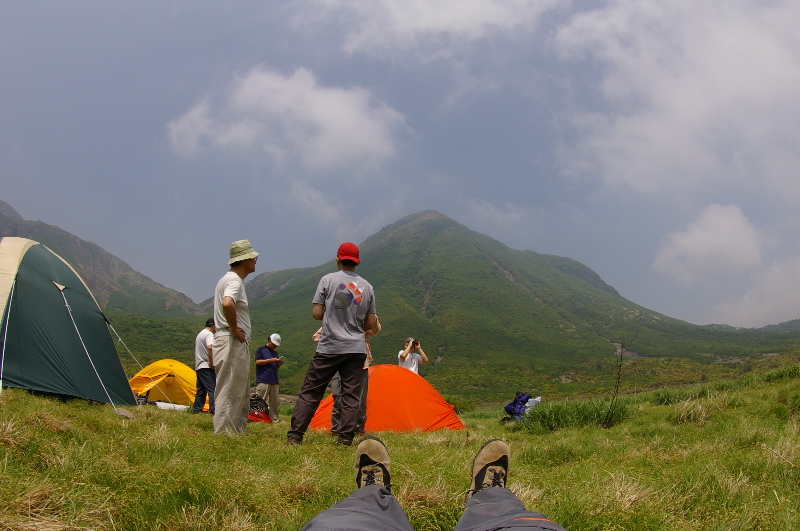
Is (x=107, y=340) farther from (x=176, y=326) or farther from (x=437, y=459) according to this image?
(x=176, y=326)

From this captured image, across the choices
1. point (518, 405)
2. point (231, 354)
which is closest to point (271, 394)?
point (231, 354)

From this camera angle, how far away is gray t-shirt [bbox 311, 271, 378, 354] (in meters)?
4.89

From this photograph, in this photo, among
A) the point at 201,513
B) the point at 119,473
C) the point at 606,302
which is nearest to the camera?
the point at 201,513

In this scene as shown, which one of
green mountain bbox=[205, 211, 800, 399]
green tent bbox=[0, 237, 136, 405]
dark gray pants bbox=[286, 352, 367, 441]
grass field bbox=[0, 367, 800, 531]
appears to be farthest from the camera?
green mountain bbox=[205, 211, 800, 399]

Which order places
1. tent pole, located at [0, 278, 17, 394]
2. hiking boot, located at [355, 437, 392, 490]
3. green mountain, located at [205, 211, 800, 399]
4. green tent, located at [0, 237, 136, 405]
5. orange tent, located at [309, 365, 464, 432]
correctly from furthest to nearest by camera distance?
green mountain, located at [205, 211, 800, 399] < orange tent, located at [309, 365, 464, 432] < green tent, located at [0, 237, 136, 405] < tent pole, located at [0, 278, 17, 394] < hiking boot, located at [355, 437, 392, 490]

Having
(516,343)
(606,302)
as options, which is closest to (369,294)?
(516,343)

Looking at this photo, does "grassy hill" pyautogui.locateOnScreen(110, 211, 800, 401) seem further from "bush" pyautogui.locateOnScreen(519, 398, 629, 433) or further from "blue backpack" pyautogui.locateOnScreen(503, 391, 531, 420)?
"bush" pyautogui.locateOnScreen(519, 398, 629, 433)

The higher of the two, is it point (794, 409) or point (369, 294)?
point (369, 294)

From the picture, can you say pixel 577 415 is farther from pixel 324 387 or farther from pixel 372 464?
pixel 372 464

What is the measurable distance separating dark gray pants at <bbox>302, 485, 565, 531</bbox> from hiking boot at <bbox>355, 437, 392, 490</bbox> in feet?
1.47

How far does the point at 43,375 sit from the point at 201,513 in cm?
600

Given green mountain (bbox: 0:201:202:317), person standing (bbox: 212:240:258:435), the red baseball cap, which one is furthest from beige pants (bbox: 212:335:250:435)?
green mountain (bbox: 0:201:202:317)

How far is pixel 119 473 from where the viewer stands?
7.41ft

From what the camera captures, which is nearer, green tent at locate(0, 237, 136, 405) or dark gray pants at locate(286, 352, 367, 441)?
dark gray pants at locate(286, 352, 367, 441)
